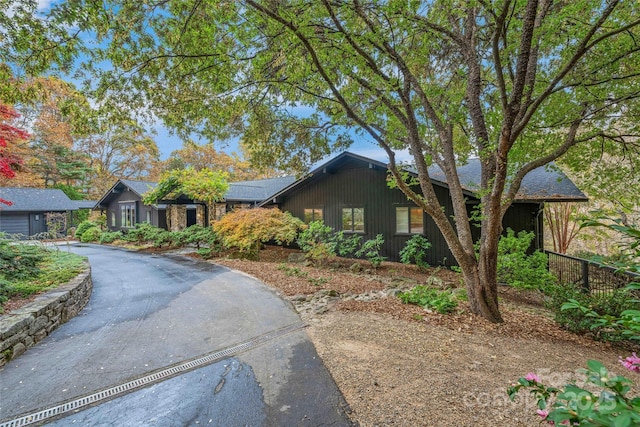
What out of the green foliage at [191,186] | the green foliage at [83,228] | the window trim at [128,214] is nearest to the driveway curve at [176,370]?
the green foliage at [191,186]

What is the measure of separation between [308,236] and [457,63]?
703 cm

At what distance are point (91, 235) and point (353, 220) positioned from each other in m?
16.5

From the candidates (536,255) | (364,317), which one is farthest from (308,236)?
(536,255)

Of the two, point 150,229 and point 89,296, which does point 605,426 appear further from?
point 150,229

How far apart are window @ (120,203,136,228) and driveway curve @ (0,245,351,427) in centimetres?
1432

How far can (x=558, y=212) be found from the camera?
13.5 m

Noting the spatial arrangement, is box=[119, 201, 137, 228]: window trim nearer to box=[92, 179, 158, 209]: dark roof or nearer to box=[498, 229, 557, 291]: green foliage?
box=[92, 179, 158, 209]: dark roof

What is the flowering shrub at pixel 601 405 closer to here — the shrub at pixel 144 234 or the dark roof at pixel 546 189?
the dark roof at pixel 546 189

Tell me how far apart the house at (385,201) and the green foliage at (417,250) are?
8.0 inches

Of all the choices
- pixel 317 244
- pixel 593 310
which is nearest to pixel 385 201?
pixel 317 244

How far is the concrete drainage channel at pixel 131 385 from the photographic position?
8.50 ft

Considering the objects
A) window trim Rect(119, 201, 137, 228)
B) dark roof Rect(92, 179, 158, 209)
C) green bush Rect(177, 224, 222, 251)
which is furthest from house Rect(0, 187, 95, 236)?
green bush Rect(177, 224, 222, 251)

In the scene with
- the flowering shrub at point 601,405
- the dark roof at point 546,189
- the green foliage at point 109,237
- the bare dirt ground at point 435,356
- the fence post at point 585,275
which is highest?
the dark roof at point 546,189

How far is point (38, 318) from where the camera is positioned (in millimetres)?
4062
